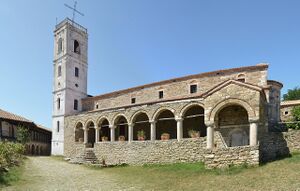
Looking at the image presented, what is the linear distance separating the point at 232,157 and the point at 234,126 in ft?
13.5

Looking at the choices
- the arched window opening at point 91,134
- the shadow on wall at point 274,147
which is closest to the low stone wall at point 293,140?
the shadow on wall at point 274,147

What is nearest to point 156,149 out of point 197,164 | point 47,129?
point 197,164

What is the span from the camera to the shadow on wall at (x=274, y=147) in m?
18.7

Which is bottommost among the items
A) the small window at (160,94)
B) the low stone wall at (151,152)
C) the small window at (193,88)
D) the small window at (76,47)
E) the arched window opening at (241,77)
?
the low stone wall at (151,152)

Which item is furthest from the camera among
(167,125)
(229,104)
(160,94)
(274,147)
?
(160,94)

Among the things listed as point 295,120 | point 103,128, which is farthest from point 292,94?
point 103,128

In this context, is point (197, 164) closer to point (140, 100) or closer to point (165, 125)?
point (165, 125)

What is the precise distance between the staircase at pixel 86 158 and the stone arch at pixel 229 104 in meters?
12.5

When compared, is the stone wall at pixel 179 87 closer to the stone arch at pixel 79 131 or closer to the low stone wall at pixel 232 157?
the stone arch at pixel 79 131

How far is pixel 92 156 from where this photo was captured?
2811 centimetres

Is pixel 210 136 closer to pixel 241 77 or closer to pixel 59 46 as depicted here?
pixel 241 77

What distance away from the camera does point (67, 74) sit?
3491cm

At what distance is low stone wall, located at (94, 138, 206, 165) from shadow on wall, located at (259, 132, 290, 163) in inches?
150

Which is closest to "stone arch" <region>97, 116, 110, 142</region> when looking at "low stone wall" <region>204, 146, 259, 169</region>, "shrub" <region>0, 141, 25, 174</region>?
"shrub" <region>0, 141, 25, 174</region>
